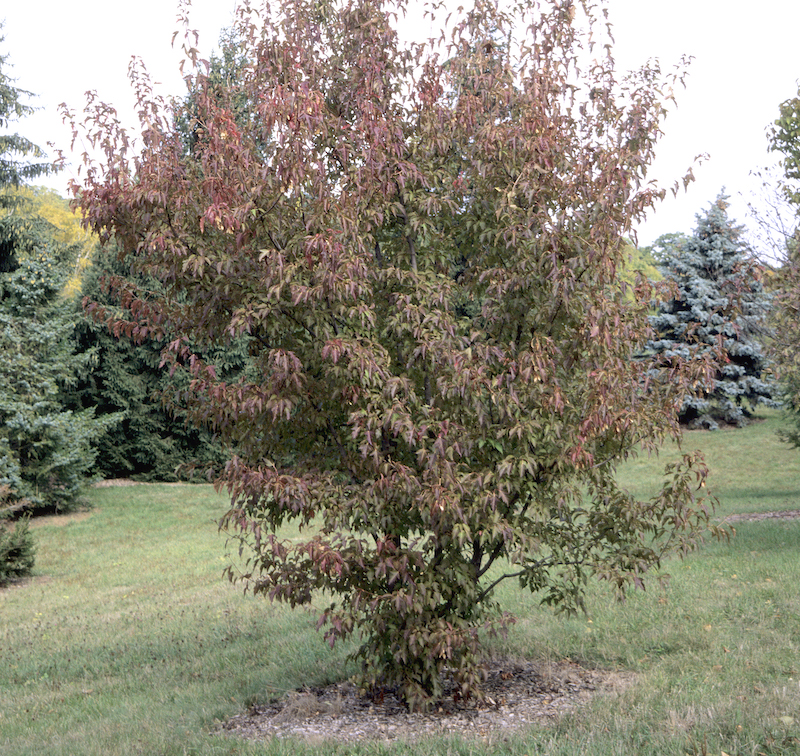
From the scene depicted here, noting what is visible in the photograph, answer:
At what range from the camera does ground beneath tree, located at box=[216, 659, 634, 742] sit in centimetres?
524

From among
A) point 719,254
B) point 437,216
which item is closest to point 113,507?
point 437,216

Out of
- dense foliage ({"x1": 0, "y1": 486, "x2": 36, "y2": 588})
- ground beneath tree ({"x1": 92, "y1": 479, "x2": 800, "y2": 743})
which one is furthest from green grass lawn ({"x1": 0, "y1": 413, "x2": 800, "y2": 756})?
dense foliage ({"x1": 0, "y1": 486, "x2": 36, "y2": 588})

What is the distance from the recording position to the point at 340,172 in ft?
19.2

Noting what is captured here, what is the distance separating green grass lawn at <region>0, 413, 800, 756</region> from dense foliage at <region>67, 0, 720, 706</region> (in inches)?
37.6

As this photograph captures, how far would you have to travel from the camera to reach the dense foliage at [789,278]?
9.77m

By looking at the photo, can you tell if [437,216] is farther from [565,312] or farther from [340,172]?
[565,312]

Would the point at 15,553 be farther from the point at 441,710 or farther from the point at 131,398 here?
the point at 441,710

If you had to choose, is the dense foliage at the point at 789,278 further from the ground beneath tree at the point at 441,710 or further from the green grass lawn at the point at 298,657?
the ground beneath tree at the point at 441,710

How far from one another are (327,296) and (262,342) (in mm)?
738

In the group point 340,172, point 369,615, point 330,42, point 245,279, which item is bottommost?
point 369,615

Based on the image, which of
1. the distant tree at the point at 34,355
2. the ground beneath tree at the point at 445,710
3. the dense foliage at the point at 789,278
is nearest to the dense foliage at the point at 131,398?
the distant tree at the point at 34,355

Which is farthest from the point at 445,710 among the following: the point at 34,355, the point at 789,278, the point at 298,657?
the point at 34,355

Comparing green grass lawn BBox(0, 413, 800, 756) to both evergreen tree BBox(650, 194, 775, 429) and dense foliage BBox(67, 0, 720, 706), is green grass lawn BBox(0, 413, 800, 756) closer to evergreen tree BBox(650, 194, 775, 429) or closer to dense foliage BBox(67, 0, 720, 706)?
dense foliage BBox(67, 0, 720, 706)

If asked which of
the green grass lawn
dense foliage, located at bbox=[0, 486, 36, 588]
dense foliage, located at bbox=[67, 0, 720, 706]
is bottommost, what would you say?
the green grass lawn
